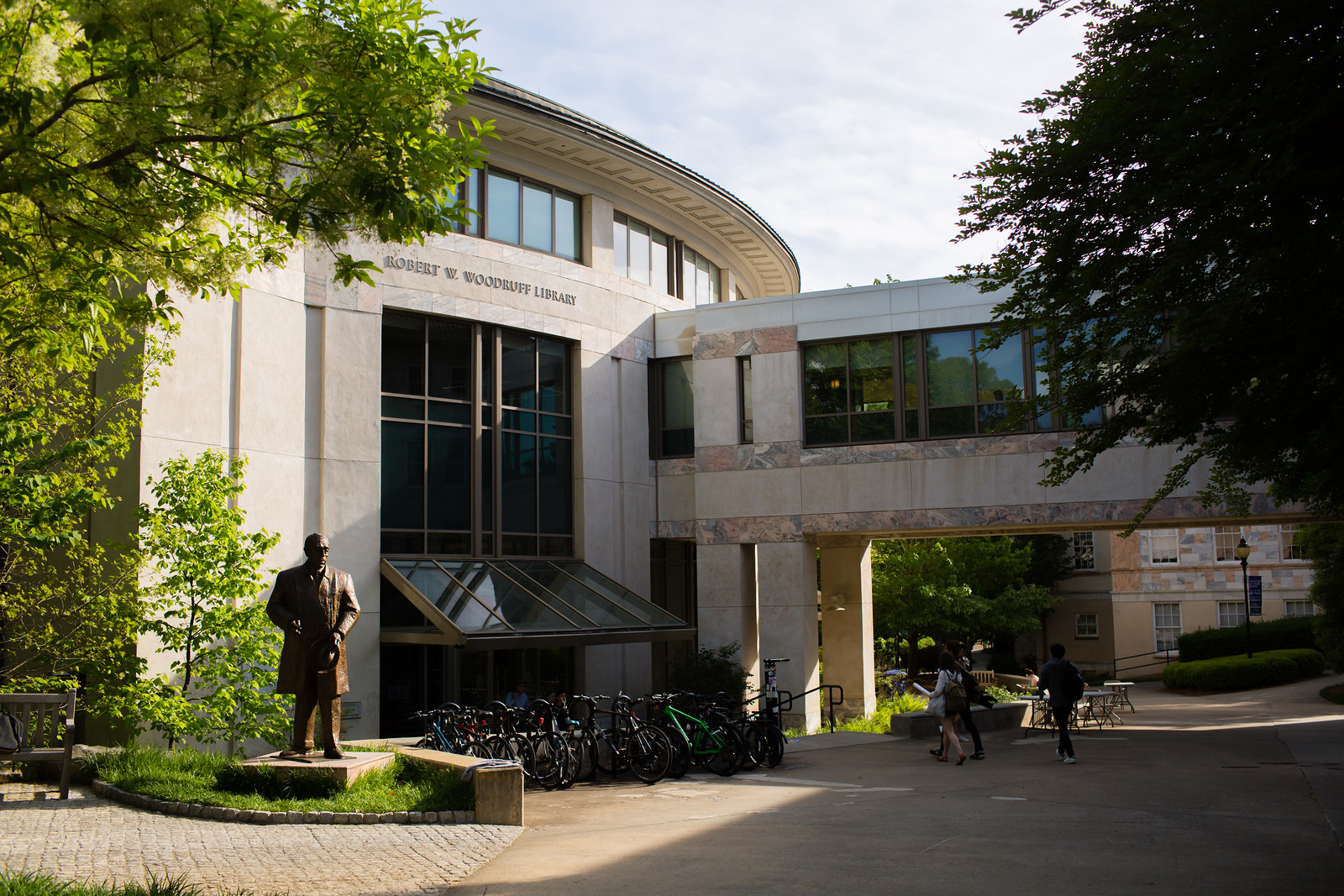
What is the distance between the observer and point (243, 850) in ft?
28.9

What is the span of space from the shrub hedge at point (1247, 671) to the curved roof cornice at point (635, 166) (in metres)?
20.3

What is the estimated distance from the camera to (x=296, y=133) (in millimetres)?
7281

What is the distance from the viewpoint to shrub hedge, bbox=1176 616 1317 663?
4059 cm

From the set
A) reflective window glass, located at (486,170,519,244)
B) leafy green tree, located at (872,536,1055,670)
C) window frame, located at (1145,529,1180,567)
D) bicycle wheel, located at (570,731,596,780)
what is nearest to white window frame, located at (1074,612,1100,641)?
window frame, located at (1145,529,1180,567)

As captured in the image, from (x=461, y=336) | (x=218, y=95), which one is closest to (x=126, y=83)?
(x=218, y=95)

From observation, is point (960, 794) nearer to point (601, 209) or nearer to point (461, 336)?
point (461, 336)

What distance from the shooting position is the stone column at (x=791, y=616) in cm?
2256

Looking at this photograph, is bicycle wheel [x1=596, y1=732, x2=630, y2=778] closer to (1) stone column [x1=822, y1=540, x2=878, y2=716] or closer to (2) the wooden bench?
(2) the wooden bench

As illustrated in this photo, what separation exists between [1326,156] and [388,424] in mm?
15952

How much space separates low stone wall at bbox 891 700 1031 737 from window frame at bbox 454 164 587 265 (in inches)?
464

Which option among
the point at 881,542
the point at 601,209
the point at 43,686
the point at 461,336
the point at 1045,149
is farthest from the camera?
the point at 881,542

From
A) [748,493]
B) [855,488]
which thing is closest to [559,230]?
[748,493]

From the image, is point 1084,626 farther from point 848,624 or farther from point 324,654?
point 324,654

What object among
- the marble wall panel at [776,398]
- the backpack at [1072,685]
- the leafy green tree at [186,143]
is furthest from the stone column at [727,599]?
the leafy green tree at [186,143]
